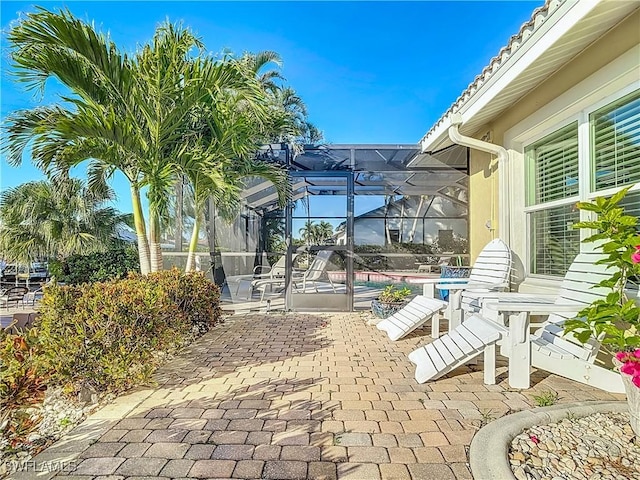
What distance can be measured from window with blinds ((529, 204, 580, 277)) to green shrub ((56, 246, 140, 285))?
9.01m

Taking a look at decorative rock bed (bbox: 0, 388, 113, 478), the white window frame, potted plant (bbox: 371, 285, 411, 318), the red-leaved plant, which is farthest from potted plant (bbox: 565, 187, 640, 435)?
potted plant (bbox: 371, 285, 411, 318)

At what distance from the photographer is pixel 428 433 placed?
2.57 metres

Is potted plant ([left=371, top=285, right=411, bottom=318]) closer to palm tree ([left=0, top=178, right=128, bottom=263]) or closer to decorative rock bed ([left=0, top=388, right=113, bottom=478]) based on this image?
decorative rock bed ([left=0, top=388, right=113, bottom=478])

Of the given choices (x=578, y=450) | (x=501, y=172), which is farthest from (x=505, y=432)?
(x=501, y=172)

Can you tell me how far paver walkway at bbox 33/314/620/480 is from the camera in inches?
85.4

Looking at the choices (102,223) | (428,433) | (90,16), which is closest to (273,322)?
(428,433)

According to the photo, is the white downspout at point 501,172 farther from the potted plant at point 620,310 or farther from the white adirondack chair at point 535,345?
the potted plant at point 620,310

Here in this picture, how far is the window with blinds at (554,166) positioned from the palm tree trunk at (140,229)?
6010 mm

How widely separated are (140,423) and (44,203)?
408 inches

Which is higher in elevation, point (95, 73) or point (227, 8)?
point (227, 8)

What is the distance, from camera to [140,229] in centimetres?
610

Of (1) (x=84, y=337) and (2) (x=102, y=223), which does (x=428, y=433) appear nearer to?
(1) (x=84, y=337)

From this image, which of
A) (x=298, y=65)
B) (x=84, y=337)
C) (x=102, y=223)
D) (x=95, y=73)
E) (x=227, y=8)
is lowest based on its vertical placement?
(x=84, y=337)

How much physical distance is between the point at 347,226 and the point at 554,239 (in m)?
3.95
